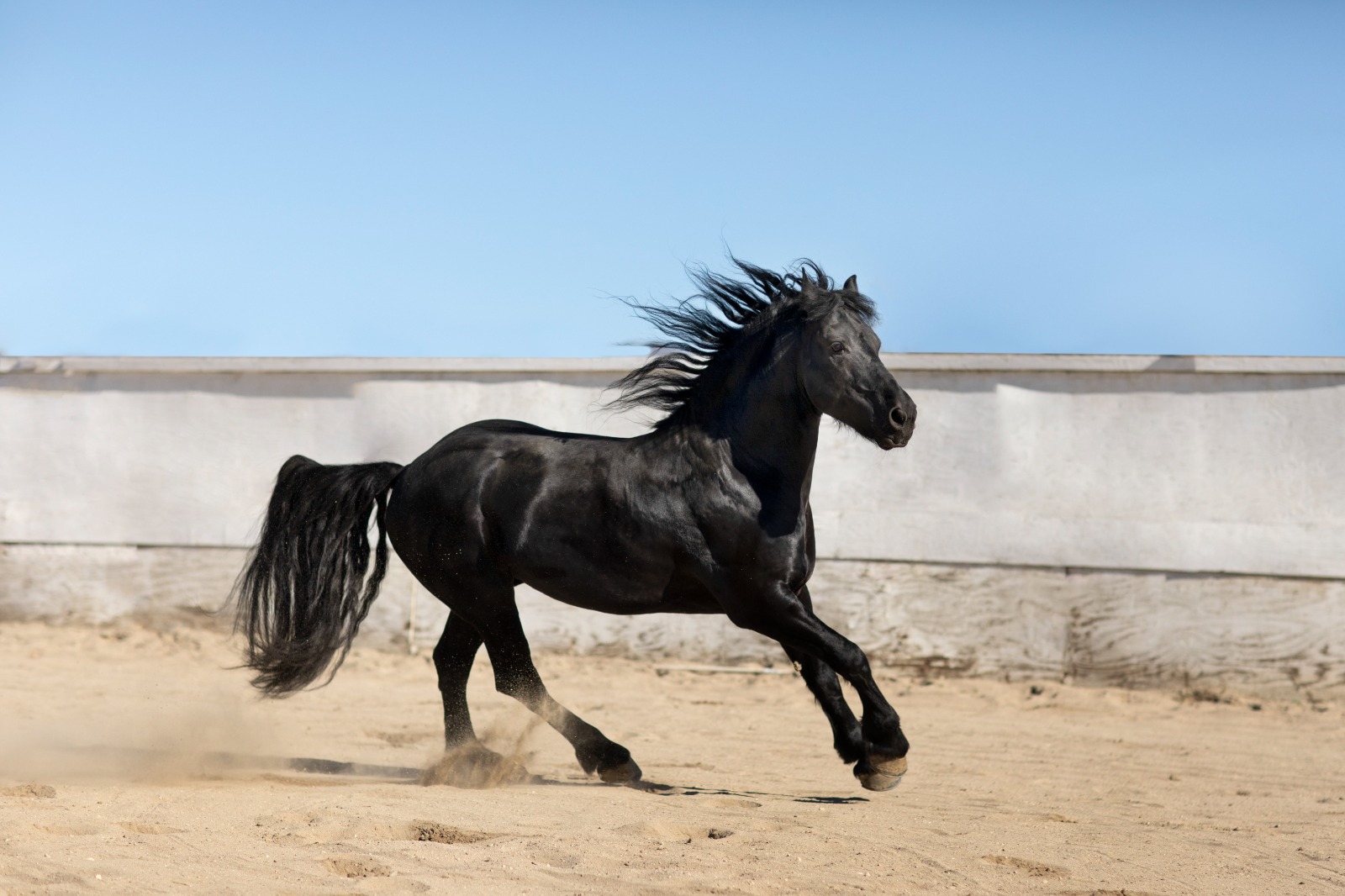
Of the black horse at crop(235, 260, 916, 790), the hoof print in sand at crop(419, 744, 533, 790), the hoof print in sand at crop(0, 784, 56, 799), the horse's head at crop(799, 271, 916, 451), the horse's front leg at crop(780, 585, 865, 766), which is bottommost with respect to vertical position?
the hoof print in sand at crop(419, 744, 533, 790)

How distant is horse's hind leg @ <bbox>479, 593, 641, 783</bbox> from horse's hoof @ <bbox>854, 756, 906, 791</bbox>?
40.0 inches

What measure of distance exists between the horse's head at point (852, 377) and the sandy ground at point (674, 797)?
145cm

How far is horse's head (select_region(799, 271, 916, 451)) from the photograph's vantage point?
444 cm

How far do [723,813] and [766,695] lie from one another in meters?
4.21

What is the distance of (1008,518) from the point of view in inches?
356

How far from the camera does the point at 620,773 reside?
198 inches

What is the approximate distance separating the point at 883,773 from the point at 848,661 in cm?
47

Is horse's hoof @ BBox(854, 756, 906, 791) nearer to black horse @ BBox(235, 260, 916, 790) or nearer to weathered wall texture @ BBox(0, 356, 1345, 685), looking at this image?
black horse @ BBox(235, 260, 916, 790)

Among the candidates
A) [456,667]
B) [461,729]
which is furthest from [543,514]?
[461,729]

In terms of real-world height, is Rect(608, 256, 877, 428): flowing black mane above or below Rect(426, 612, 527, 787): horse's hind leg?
above

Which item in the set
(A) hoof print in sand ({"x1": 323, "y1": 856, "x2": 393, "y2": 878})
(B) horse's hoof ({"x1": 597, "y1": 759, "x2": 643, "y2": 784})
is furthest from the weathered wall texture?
(A) hoof print in sand ({"x1": 323, "y1": 856, "x2": 393, "y2": 878})

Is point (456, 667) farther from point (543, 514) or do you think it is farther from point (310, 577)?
point (543, 514)

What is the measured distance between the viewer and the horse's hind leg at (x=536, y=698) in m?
5.02

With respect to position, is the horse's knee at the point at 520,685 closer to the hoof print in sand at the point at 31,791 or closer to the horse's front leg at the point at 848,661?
the horse's front leg at the point at 848,661
